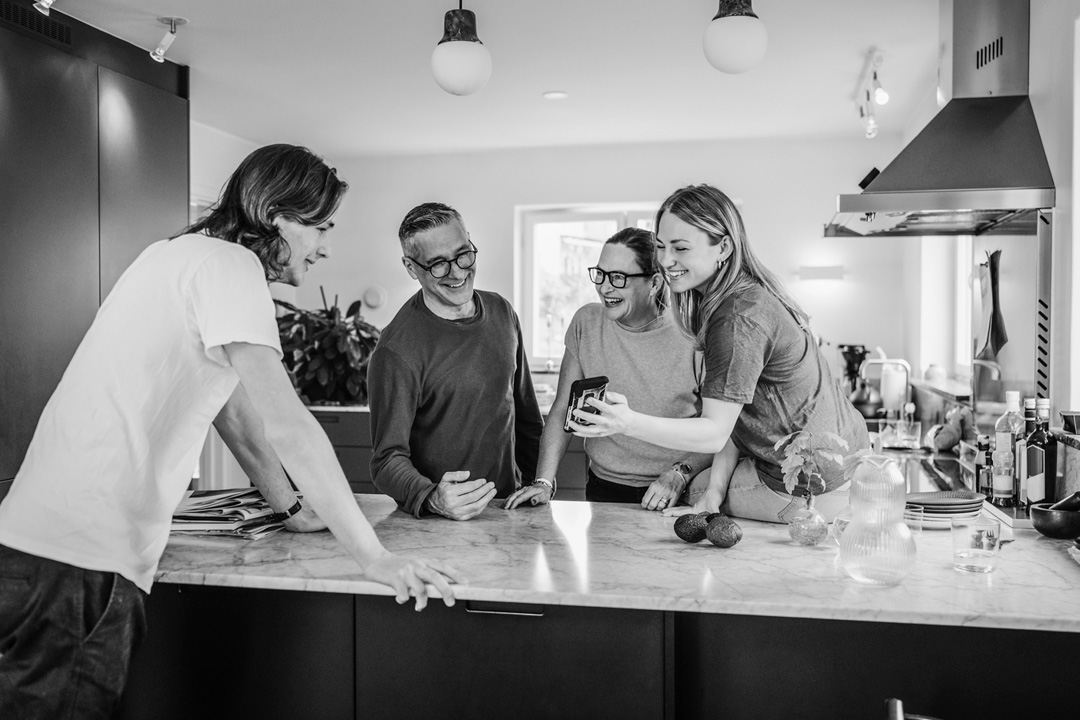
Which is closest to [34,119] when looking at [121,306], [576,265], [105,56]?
[105,56]

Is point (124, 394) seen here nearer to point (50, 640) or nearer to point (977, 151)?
point (50, 640)

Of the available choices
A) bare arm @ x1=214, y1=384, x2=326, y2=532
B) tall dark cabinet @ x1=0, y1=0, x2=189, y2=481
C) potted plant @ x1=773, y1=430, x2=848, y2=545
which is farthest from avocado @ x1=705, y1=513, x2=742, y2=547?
tall dark cabinet @ x1=0, y1=0, x2=189, y2=481

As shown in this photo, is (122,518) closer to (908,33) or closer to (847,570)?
(847,570)

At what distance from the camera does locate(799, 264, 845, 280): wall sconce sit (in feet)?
19.5

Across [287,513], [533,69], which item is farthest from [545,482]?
[533,69]

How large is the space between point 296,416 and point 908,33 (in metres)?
3.37

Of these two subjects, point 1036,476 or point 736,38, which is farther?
point 736,38

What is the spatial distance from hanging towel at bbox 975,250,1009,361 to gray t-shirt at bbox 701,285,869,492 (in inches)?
54.0

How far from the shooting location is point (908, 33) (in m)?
3.74

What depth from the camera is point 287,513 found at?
72.5 inches

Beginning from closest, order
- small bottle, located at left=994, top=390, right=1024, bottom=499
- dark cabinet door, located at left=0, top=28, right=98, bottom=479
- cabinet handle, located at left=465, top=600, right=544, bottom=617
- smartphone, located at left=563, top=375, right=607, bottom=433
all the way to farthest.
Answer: cabinet handle, located at left=465, top=600, right=544, bottom=617 < smartphone, located at left=563, top=375, right=607, bottom=433 < small bottle, located at left=994, top=390, right=1024, bottom=499 < dark cabinet door, located at left=0, top=28, right=98, bottom=479

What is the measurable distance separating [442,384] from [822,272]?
4.48 metres

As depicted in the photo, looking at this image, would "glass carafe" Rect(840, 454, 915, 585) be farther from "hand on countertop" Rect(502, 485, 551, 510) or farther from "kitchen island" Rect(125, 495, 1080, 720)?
"hand on countertop" Rect(502, 485, 551, 510)

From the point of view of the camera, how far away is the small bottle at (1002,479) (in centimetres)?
231
